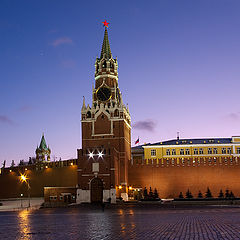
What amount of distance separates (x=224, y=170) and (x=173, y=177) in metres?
7.65

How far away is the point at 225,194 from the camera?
5631 centimetres

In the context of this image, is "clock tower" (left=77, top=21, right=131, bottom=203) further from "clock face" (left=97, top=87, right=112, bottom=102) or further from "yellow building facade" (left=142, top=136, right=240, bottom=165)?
"yellow building facade" (left=142, top=136, right=240, bottom=165)

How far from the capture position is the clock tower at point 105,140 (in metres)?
52.9

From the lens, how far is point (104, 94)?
62.9 m

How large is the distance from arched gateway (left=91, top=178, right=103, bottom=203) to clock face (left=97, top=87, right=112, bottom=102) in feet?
48.5

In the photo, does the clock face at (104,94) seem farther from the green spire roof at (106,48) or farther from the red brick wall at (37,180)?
the red brick wall at (37,180)

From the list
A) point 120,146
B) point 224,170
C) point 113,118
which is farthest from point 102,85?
point 224,170

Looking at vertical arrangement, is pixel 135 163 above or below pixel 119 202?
above

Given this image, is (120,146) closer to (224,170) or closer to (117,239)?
(224,170)

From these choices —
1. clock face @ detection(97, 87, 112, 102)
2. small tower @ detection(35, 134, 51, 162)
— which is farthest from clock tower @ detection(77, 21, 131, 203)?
small tower @ detection(35, 134, 51, 162)

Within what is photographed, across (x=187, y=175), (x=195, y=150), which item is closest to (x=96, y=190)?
(x=187, y=175)

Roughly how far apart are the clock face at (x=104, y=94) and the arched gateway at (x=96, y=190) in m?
14.8

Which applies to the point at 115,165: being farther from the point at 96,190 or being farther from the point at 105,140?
the point at 105,140

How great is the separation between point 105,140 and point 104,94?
7.94 metres
